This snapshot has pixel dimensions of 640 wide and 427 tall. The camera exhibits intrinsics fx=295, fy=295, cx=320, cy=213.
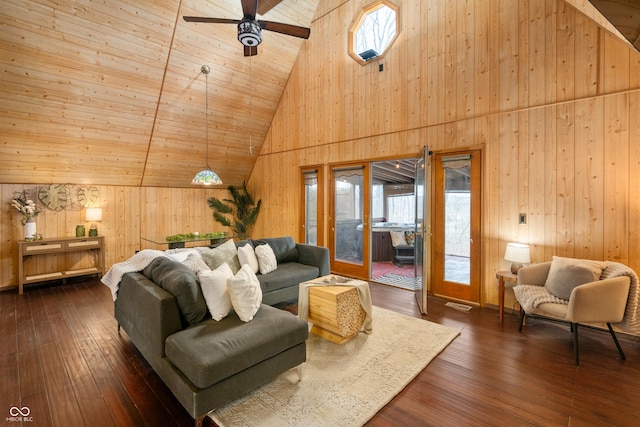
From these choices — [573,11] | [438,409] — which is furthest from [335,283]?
[573,11]

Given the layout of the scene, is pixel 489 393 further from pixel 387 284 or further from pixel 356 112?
pixel 356 112

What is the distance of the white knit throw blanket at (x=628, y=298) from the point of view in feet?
8.93

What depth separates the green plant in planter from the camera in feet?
24.3

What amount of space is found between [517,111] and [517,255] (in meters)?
1.84

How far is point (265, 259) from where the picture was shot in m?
4.02

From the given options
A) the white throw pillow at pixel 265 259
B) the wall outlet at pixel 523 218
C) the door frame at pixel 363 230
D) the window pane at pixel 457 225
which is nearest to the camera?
the wall outlet at pixel 523 218

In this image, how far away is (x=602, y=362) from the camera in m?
2.69

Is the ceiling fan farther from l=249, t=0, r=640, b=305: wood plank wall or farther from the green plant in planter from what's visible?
the green plant in planter

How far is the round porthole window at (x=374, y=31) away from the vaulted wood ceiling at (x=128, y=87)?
4.00 feet

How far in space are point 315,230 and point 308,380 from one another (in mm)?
3915

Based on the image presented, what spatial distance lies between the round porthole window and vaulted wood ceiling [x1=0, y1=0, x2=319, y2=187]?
1219 millimetres

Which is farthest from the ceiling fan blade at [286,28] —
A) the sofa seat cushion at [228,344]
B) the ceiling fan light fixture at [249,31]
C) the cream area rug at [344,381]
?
the cream area rug at [344,381]

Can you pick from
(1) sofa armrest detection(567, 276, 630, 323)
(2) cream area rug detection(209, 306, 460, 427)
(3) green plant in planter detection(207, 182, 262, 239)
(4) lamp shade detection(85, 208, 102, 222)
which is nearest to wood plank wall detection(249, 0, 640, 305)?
(1) sofa armrest detection(567, 276, 630, 323)

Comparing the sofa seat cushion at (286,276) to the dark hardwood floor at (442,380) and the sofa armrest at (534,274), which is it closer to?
the dark hardwood floor at (442,380)
